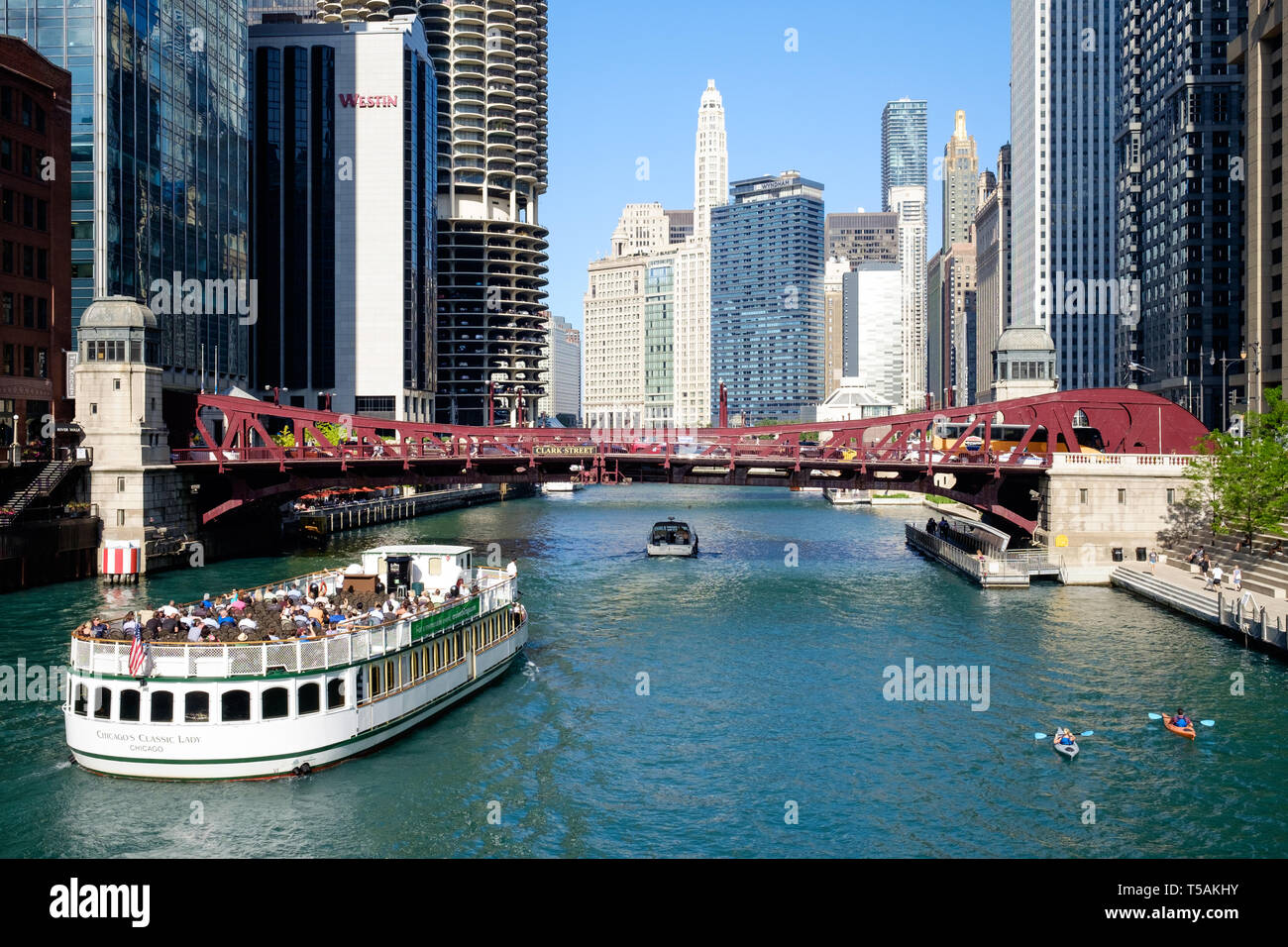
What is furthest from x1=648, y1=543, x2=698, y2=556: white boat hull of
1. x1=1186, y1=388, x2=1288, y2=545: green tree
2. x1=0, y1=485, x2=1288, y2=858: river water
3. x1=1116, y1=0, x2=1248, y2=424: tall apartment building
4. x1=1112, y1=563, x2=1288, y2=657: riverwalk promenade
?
x1=1116, y1=0, x2=1248, y2=424: tall apartment building

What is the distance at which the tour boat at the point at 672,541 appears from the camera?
85.9 m

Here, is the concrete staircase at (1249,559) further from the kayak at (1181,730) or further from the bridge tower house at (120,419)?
the bridge tower house at (120,419)

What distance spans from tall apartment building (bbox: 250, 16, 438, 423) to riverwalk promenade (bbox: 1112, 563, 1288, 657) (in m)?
129

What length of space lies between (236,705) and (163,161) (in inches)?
3573

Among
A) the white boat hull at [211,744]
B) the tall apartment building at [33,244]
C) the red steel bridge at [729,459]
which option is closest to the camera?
the white boat hull at [211,744]

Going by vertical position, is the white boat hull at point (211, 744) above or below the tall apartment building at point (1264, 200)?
below

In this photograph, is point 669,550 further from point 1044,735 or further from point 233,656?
point 233,656

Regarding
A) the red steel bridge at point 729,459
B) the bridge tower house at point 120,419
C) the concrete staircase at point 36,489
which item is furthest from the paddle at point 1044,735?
the bridge tower house at point 120,419

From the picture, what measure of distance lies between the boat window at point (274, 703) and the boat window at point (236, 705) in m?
0.14

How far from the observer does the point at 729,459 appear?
79.9m

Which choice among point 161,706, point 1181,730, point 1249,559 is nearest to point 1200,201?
point 1249,559

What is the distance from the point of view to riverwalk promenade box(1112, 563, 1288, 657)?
47.7 meters

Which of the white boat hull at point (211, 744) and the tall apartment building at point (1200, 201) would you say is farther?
the tall apartment building at point (1200, 201)
